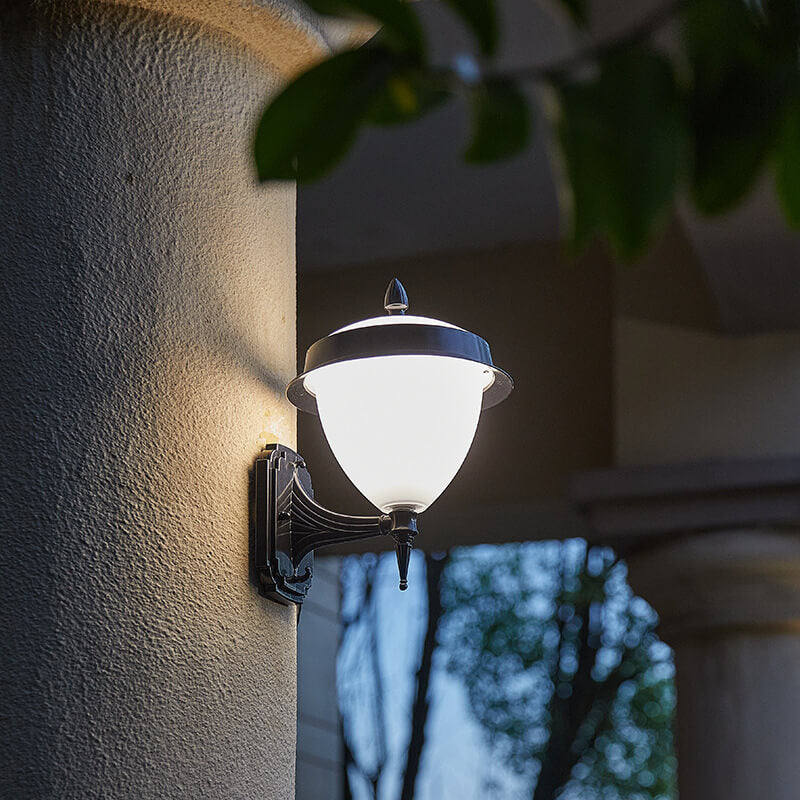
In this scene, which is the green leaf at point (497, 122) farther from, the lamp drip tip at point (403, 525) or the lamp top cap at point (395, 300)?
the lamp top cap at point (395, 300)

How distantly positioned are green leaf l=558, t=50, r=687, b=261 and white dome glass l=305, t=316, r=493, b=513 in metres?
1.79

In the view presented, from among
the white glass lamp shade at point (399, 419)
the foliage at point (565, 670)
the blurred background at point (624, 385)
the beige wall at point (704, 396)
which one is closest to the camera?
the white glass lamp shade at point (399, 419)

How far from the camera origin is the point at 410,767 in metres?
18.6

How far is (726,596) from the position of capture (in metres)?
6.52

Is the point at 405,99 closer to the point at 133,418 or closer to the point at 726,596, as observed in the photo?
the point at 133,418

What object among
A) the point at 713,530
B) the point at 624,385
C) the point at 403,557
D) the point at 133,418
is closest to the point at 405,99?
the point at 133,418

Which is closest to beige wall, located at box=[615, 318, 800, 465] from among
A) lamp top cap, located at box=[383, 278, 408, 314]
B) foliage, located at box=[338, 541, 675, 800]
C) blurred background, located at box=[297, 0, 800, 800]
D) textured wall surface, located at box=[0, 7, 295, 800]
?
blurred background, located at box=[297, 0, 800, 800]

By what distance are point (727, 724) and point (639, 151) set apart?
602 centimetres

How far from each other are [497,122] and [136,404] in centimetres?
168

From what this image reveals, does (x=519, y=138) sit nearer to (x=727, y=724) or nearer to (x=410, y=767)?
(x=727, y=724)

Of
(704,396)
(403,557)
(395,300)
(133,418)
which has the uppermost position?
(704,396)

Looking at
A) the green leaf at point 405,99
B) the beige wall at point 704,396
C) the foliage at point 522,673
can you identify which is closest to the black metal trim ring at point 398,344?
the green leaf at point 405,99

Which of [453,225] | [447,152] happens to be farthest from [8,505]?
[453,225]

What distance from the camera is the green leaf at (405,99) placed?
747mm
